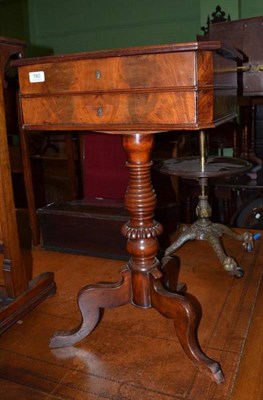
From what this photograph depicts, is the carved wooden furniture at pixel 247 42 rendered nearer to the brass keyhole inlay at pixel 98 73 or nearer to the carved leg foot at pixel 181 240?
the carved leg foot at pixel 181 240

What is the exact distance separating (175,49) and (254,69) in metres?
1.10

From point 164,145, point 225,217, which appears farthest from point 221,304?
point 164,145

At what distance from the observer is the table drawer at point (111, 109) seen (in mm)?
1081

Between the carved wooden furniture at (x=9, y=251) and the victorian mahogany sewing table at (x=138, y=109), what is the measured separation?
0.72ft

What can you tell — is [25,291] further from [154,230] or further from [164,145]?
[164,145]

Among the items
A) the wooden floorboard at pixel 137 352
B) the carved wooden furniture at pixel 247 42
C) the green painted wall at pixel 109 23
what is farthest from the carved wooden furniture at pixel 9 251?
the green painted wall at pixel 109 23

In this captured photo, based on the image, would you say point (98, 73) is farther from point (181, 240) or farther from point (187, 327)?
point (181, 240)

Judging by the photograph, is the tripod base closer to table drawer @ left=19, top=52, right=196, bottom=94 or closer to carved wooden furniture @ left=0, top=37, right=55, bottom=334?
carved wooden furniture @ left=0, top=37, right=55, bottom=334

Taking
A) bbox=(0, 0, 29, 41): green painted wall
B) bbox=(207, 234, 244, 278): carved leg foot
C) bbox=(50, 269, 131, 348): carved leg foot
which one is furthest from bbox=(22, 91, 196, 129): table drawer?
bbox=(0, 0, 29, 41): green painted wall

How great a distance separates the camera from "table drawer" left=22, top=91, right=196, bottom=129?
108 centimetres

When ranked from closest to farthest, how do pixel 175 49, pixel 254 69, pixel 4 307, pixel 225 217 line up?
pixel 175 49, pixel 4 307, pixel 254 69, pixel 225 217

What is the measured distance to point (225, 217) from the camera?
3463 millimetres

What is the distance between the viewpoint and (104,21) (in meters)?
6.16

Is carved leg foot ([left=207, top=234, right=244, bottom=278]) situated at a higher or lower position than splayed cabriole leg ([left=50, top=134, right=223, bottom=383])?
lower
